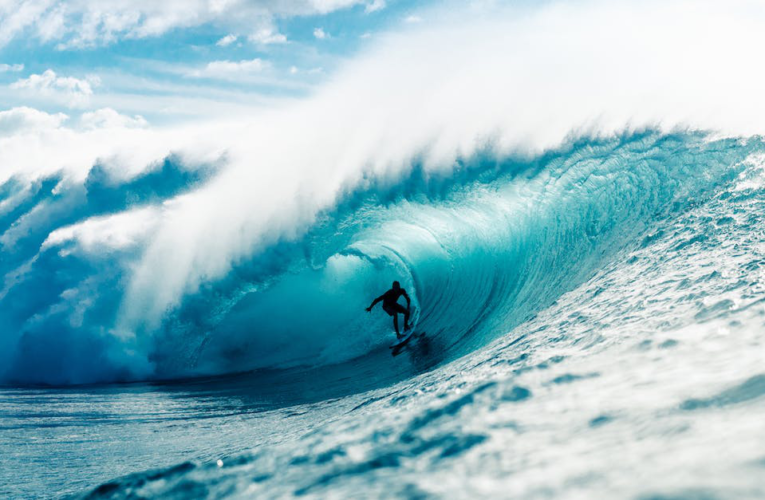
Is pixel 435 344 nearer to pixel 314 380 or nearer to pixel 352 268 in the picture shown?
pixel 314 380

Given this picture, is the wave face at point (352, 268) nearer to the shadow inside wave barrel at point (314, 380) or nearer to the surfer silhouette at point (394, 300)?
the shadow inside wave barrel at point (314, 380)

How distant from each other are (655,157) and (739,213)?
12.4ft

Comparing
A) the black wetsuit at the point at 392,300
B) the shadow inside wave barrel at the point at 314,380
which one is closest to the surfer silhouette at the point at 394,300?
the black wetsuit at the point at 392,300

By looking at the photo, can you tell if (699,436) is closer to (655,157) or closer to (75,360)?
(655,157)

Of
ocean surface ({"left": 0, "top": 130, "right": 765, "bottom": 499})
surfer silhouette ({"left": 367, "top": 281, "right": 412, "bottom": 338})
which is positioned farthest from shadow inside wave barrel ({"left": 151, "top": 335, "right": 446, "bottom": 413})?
surfer silhouette ({"left": 367, "top": 281, "right": 412, "bottom": 338})

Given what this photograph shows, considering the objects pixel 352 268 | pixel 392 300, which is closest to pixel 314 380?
pixel 392 300

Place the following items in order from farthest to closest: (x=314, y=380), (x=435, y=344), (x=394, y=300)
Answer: (x=394, y=300), (x=435, y=344), (x=314, y=380)

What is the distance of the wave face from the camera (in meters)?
8.47

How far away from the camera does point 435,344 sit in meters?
8.00

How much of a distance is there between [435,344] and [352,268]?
4133 millimetres

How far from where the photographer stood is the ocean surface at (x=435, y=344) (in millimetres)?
2244

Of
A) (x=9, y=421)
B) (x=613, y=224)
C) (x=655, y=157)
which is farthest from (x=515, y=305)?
(x=9, y=421)

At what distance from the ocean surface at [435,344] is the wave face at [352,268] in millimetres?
42

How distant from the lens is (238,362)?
944 centimetres
